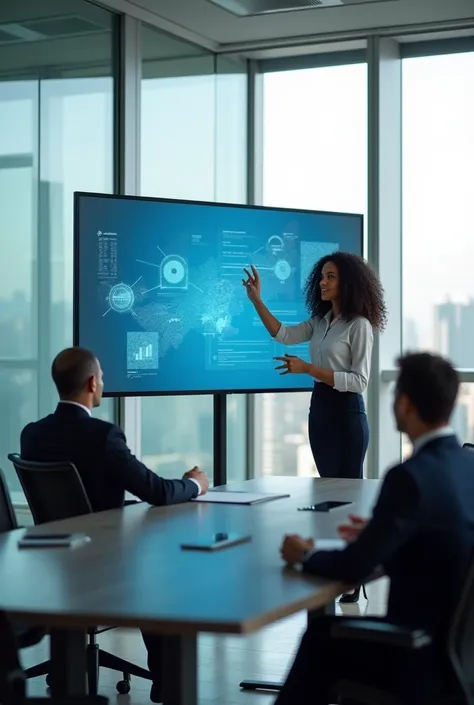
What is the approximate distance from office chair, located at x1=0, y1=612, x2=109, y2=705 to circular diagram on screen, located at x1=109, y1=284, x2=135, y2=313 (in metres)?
3.10

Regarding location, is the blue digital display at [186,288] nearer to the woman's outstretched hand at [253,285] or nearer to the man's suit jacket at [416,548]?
the woman's outstretched hand at [253,285]

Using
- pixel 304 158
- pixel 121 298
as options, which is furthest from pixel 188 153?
pixel 121 298

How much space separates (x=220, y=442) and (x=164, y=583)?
130 inches

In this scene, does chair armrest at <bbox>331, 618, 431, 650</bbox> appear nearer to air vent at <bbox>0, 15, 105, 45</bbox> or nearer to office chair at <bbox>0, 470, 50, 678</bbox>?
office chair at <bbox>0, 470, 50, 678</bbox>

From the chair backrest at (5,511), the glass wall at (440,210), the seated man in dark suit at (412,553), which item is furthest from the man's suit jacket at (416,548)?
the glass wall at (440,210)

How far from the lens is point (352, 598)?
5867mm

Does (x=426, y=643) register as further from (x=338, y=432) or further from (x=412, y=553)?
(x=338, y=432)

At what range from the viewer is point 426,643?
244 centimetres

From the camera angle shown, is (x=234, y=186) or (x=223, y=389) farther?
(x=234, y=186)

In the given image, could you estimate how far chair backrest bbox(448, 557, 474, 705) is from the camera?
2.49 m

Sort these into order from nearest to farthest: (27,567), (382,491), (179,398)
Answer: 1. (382,491)
2. (27,567)
3. (179,398)

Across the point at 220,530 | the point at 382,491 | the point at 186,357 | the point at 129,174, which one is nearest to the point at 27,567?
the point at 220,530

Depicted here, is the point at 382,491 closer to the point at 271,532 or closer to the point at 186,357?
the point at 271,532

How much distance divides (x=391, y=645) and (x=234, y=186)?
19.2ft
